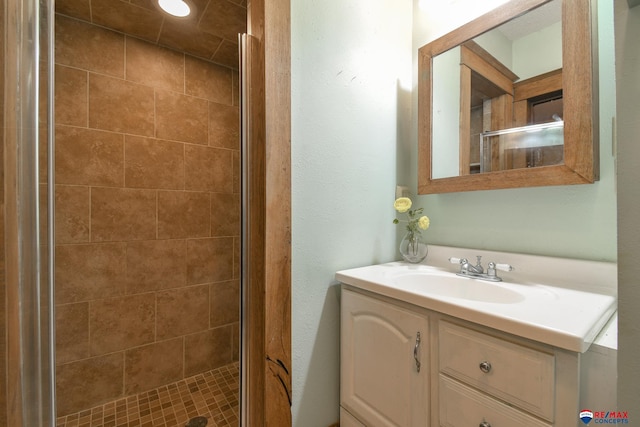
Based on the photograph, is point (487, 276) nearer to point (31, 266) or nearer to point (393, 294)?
point (393, 294)

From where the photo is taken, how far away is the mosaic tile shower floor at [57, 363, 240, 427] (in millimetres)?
1331

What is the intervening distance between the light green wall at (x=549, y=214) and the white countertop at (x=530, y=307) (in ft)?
0.42

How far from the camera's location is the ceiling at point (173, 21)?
51.2 inches

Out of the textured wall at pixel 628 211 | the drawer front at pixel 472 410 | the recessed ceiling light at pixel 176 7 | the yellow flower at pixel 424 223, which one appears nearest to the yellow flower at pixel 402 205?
the yellow flower at pixel 424 223

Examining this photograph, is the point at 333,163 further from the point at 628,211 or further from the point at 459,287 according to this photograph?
the point at 628,211

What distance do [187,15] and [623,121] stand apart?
1.78 m

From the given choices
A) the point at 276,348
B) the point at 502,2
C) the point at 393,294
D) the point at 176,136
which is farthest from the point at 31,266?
the point at 502,2

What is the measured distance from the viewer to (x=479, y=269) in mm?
1052

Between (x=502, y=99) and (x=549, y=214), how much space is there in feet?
1.64

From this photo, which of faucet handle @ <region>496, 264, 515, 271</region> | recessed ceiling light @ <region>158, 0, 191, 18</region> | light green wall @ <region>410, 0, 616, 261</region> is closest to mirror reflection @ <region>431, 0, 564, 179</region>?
light green wall @ <region>410, 0, 616, 261</region>

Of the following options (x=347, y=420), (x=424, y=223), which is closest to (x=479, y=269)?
(x=424, y=223)

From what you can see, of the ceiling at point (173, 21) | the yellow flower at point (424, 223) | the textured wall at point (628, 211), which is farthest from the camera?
the ceiling at point (173, 21)
